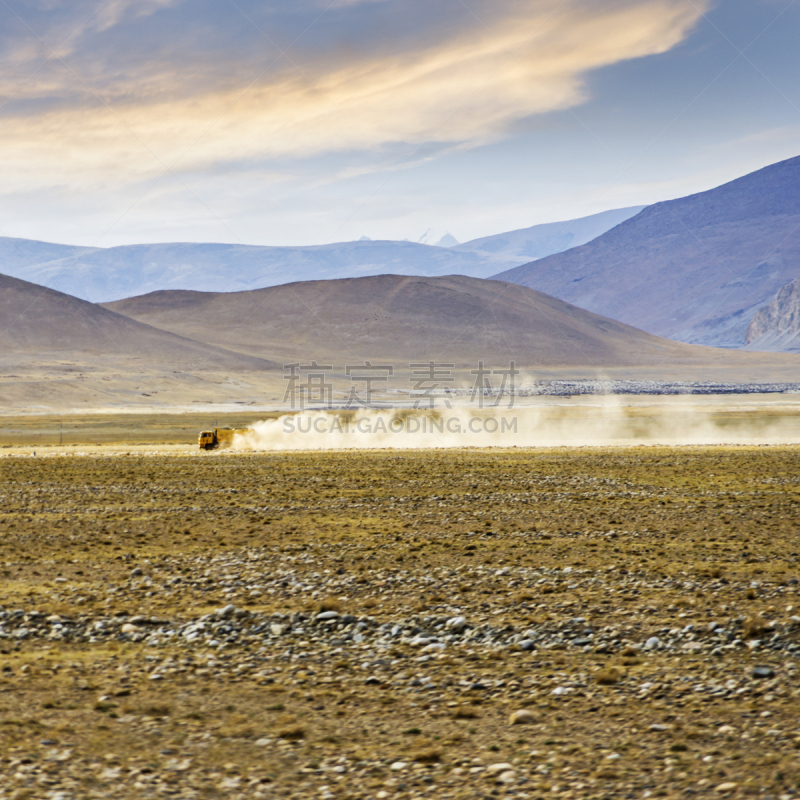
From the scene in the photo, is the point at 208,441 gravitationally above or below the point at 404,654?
above

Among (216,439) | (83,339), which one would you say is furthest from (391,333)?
(216,439)

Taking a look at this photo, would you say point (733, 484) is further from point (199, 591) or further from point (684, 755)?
point (684, 755)

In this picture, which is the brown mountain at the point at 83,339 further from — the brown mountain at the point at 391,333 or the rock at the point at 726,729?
the rock at the point at 726,729

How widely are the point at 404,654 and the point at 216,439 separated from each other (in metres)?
39.9

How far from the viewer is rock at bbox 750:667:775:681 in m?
8.24

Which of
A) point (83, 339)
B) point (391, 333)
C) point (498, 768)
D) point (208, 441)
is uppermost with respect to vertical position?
point (391, 333)

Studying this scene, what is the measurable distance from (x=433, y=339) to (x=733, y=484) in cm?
15456

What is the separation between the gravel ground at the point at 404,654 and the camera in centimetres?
659

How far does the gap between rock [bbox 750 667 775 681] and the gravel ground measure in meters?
0.02

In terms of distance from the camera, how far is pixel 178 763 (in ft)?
22.2

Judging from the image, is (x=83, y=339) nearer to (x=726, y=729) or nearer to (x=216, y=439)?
(x=216, y=439)

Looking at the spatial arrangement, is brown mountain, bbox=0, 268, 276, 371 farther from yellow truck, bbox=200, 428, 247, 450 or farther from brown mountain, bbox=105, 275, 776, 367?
yellow truck, bbox=200, 428, 247, 450

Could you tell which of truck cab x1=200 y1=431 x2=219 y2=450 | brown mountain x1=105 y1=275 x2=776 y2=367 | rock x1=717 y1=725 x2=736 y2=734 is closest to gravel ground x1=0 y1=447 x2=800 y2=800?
rock x1=717 y1=725 x2=736 y2=734

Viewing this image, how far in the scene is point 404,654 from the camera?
372 inches
